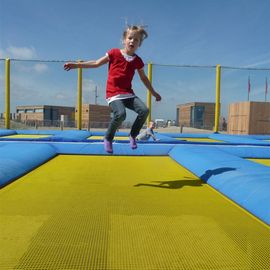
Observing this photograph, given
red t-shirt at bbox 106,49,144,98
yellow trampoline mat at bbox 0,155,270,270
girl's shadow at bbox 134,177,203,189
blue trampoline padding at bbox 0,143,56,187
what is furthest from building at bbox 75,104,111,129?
yellow trampoline mat at bbox 0,155,270,270

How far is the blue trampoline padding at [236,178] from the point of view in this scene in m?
1.64

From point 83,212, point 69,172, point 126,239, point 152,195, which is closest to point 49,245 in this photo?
point 126,239

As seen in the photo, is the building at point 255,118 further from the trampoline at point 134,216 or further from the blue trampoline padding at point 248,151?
the trampoline at point 134,216

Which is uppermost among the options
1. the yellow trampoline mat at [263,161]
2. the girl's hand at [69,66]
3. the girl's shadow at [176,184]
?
the girl's hand at [69,66]

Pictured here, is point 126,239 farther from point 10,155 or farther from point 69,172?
point 10,155

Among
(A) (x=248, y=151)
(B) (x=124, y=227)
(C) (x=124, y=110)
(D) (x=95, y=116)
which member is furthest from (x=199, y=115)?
(B) (x=124, y=227)

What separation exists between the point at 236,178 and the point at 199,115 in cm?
1499

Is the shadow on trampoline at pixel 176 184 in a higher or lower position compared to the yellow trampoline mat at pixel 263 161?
lower

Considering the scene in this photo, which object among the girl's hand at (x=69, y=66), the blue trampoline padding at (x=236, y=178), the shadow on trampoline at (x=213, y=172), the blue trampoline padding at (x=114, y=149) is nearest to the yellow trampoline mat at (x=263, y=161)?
the blue trampoline padding at (x=236, y=178)

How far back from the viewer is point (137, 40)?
239 cm

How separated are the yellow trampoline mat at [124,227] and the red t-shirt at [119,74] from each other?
0.73 meters

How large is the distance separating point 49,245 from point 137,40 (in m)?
1.74

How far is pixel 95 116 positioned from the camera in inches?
534

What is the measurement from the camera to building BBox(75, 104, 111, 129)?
12.8 metres
